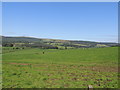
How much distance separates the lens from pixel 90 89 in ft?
15.2
